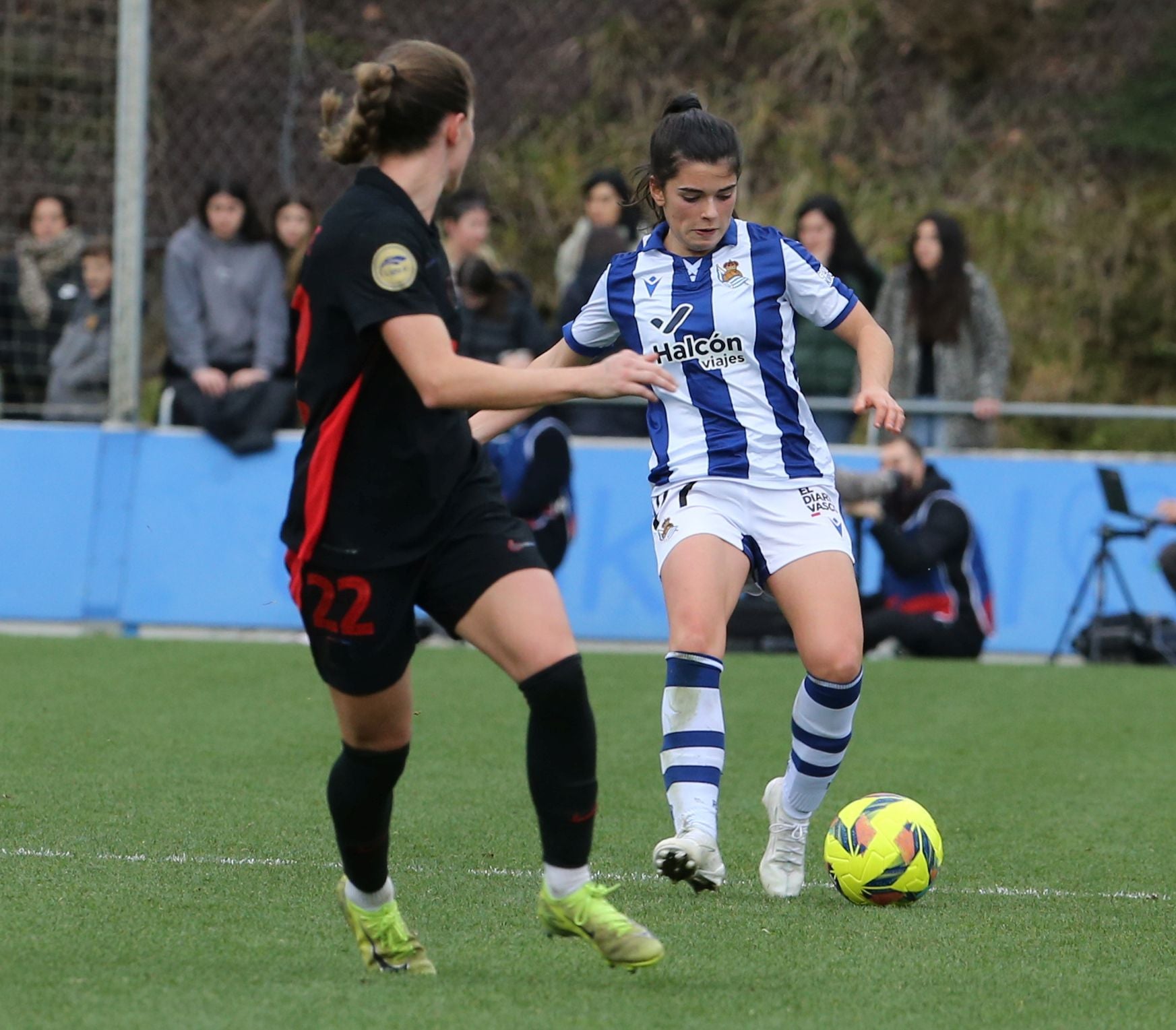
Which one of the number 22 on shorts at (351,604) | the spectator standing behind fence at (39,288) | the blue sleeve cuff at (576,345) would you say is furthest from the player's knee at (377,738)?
the spectator standing behind fence at (39,288)

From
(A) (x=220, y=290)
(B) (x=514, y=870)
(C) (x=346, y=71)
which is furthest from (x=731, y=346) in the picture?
(C) (x=346, y=71)

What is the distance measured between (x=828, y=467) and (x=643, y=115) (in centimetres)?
1292

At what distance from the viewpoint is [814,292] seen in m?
5.23

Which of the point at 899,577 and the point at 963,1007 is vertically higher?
the point at 963,1007

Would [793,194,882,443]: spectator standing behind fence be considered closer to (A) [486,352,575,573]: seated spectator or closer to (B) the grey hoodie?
(A) [486,352,575,573]: seated spectator

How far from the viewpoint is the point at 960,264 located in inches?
440

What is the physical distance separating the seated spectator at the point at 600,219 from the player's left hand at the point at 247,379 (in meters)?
1.80

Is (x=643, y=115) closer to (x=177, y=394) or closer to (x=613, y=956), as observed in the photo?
(x=177, y=394)

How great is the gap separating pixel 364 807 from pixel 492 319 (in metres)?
7.20

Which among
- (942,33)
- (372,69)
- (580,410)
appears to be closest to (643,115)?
(942,33)

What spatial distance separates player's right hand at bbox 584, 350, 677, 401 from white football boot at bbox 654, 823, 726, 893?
1.34 metres

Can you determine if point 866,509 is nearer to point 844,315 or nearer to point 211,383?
point 211,383

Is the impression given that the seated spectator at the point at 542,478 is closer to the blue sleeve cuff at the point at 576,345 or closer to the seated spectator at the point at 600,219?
the seated spectator at the point at 600,219

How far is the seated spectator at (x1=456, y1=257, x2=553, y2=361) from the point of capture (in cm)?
1080
